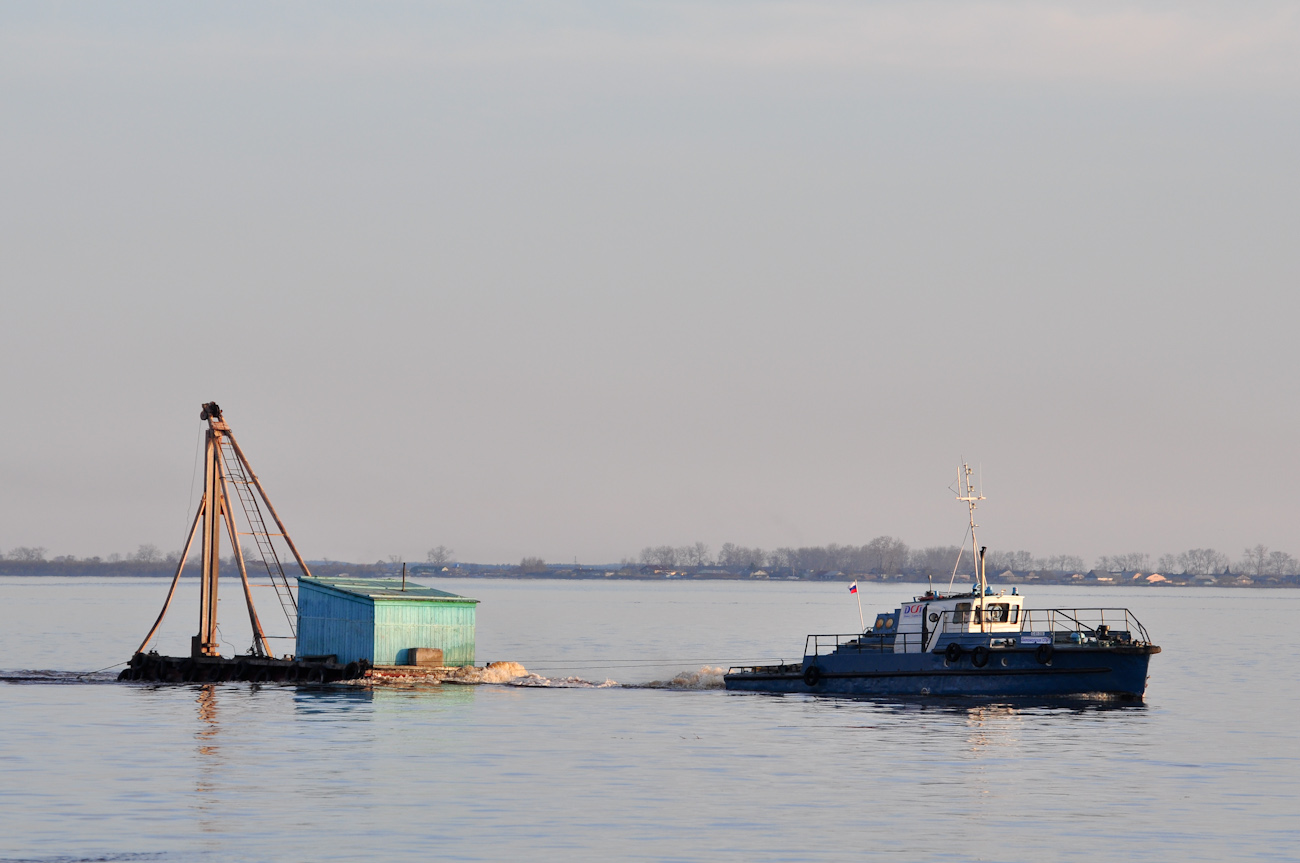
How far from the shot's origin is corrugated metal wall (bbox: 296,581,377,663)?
57.5m

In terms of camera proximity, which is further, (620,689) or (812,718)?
(620,689)

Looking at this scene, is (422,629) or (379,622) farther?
(422,629)

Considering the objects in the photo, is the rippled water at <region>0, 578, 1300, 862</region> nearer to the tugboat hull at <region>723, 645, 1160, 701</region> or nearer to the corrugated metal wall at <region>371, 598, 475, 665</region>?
the tugboat hull at <region>723, 645, 1160, 701</region>

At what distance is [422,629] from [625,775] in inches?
940

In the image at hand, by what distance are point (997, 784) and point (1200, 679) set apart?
43413 millimetres

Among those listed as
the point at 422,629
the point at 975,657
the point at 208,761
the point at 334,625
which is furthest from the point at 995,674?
the point at 208,761

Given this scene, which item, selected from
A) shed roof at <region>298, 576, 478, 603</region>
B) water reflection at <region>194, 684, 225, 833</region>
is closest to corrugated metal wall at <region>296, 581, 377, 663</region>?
shed roof at <region>298, 576, 478, 603</region>

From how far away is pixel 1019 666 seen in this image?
53.2 m

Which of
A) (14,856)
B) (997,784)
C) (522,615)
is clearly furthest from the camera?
(522,615)

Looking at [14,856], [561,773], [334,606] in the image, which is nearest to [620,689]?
[334,606]

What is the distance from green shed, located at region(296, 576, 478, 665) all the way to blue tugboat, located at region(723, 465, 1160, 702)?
12.5 meters

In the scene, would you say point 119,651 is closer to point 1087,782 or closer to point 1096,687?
point 1096,687

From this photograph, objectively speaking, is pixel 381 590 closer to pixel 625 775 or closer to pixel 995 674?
pixel 995 674

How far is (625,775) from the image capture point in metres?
36.5
